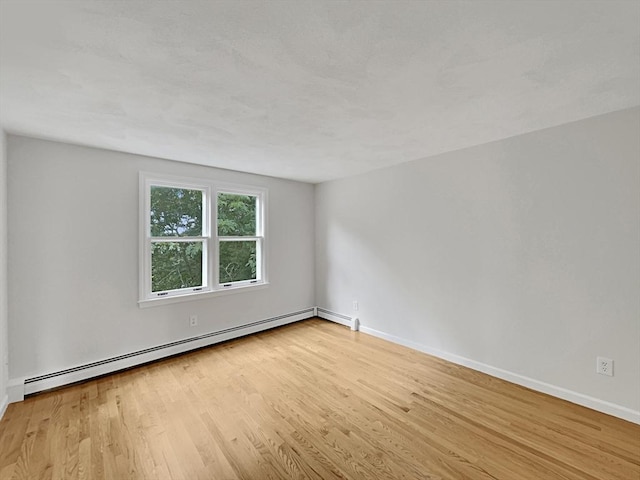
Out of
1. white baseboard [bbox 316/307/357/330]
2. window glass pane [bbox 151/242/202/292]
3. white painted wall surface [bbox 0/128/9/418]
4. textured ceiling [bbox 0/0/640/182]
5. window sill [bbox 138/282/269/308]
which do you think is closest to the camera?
textured ceiling [bbox 0/0/640/182]

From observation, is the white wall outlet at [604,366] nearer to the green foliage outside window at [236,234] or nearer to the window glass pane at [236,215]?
the green foliage outside window at [236,234]

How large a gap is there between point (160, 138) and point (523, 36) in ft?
9.03

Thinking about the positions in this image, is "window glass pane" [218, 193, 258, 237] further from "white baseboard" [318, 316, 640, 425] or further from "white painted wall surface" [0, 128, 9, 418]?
"white baseboard" [318, 316, 640, 425]

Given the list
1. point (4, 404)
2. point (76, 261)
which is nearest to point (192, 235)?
point (76, 261)

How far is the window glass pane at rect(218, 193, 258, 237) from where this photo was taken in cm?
382

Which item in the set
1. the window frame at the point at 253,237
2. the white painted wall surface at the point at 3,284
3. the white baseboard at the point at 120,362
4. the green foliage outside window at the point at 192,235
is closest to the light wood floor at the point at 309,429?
the white baseboard at the point at 120,362

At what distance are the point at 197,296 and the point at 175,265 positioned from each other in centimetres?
46

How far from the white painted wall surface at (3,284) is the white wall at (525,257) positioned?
12.2 ft

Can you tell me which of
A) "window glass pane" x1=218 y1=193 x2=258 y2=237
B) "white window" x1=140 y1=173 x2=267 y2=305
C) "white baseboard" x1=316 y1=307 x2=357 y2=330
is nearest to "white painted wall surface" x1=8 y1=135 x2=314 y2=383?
"white window" x1=140 y1=173 x2=267 y2=305

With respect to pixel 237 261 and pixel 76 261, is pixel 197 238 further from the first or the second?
pixel 76 261

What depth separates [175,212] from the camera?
11.2 feet

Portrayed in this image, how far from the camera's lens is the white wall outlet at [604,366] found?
2172mm

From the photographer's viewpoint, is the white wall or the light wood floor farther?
the white wall

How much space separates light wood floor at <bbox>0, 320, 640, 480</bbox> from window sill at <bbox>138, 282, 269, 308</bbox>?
2.26 ft
